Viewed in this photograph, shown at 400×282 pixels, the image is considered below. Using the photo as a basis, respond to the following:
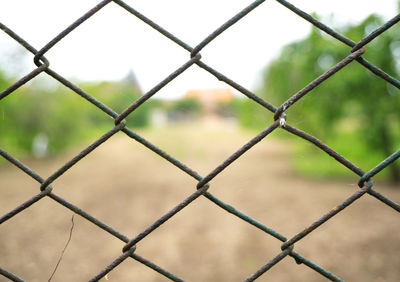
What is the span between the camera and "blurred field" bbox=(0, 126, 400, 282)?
12.3 ft

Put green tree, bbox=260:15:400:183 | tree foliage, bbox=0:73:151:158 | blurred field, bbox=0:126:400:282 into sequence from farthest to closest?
1. tree foliage, bbox=0:73:151:158
2. green tree, bbox=260:15:400:183
3. blurred field, bbox=0:126:400:282

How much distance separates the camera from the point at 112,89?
5.91m

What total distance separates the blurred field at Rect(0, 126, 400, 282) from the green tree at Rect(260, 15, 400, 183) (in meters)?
1.32

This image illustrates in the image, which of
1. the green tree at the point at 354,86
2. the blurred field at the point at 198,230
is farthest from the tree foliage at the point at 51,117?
the green tree at the point at 354,86

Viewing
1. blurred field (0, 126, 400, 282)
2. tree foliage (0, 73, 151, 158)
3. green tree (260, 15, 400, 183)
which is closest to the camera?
blurred field (0, 126, 400, 282)

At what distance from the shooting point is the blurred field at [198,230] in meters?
3.75

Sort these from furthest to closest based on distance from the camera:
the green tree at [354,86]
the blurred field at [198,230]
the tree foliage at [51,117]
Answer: the tree foliage at [51,117], the green tree at [354,86], the blurred field at [198,230]

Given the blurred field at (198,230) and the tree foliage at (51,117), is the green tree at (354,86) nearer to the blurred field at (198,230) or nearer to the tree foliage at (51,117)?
the blurred field at (198,230)

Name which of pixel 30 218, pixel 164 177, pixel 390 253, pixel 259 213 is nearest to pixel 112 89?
pixel 30 218

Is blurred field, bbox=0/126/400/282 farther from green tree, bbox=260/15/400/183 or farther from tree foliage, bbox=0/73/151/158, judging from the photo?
tree foliage, bbox=0/73/151/158

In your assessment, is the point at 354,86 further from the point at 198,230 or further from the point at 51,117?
the point at 51,117

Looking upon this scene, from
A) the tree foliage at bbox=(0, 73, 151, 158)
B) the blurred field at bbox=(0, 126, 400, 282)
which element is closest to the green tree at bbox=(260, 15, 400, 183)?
the blurred field at bbox=(0, 126, 400, 282)

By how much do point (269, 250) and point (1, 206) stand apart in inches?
194

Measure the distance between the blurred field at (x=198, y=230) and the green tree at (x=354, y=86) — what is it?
1325 mm
